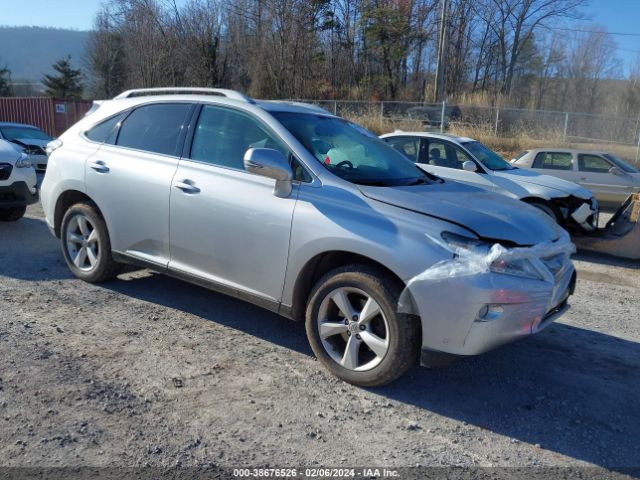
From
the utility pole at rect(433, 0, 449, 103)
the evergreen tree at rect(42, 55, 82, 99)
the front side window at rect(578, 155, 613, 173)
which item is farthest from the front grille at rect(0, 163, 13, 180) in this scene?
the evergreen tree at rect(42, 55, 82, 99)

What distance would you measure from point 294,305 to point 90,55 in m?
62.6

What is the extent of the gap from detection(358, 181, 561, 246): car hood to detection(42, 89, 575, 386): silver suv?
14 millimetres

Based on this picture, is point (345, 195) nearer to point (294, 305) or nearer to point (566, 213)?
point (294, 305)

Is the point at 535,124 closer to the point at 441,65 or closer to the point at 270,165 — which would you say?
the point at 441,65

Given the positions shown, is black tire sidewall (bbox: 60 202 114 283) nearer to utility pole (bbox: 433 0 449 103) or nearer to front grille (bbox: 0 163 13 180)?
front grille (bbox: 0 163 13 180)

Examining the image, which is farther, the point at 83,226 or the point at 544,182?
the point at 544,182

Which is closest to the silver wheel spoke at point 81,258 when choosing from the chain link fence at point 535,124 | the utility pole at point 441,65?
the chain link fence at point 535,124

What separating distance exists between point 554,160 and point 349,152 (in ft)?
31.5

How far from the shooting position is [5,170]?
25.2ft

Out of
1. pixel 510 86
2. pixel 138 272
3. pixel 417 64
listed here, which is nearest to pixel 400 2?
pixel 417 64

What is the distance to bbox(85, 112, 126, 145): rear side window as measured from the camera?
206 inches

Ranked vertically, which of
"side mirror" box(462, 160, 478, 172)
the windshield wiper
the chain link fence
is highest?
the chain link fence

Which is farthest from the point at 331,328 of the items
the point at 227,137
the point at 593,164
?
the point at 593,164

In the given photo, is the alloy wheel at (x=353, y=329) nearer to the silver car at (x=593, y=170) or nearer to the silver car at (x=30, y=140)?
the silver car at (x=593, y=170)
